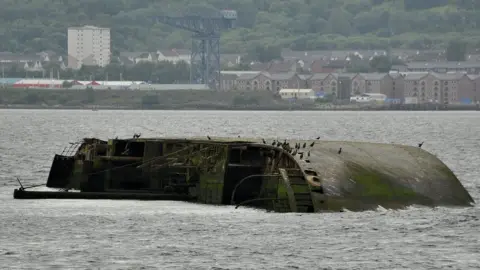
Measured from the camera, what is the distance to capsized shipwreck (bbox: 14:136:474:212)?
5541 centimetres

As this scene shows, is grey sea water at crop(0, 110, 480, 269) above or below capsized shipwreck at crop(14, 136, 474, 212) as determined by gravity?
below

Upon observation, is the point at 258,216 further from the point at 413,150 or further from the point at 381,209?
the point at 413,150

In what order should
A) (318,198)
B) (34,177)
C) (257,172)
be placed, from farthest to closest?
(34,177) < (257,172) < (318,198)

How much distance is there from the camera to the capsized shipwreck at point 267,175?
182 feet

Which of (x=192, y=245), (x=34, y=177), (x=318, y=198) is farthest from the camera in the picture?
(x=34, y=177)

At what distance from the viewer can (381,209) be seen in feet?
185

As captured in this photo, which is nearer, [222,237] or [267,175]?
[222,237]

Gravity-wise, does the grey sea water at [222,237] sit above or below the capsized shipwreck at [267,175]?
below

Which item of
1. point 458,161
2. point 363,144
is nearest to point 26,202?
point 363,144

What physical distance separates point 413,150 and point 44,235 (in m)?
19.6

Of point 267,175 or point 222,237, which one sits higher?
point 267,175

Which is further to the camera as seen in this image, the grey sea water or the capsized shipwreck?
the capsized shipwreck

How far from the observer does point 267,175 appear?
5597cm

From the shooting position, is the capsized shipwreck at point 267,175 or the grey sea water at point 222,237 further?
the capsized shipwreck at point 267,175
